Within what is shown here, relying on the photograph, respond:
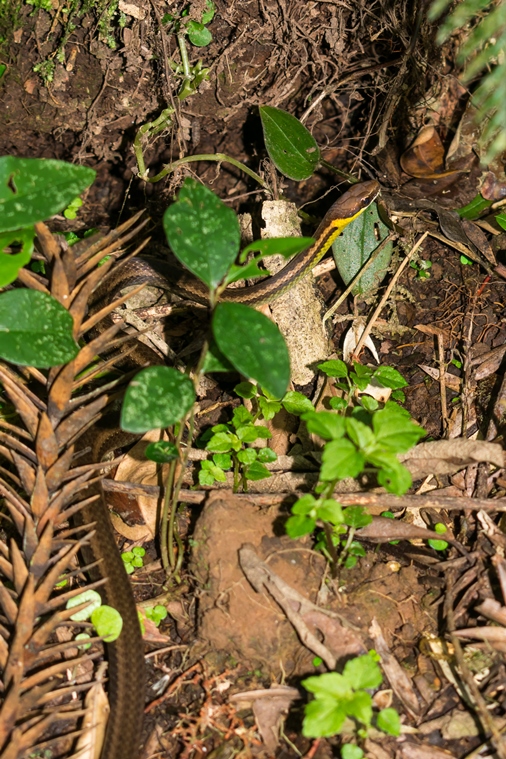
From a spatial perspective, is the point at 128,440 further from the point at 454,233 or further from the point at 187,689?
the point at 454,233

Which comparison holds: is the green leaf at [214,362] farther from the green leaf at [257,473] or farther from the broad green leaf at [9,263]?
the green leaf at [257,473]

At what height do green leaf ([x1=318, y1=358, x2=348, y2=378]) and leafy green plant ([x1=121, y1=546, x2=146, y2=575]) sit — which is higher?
green leaf ([x1=318, y1=358, x2=348, y2=378])

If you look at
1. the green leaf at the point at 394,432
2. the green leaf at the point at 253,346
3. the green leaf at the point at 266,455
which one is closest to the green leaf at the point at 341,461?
the green leaf at the point at 394,432

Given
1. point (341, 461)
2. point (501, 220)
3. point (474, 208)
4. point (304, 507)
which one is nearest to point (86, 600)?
point (304, 507)

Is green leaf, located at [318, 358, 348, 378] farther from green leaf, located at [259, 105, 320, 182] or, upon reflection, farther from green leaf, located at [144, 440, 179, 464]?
green leaf, located at [259, 105, 320, 182]

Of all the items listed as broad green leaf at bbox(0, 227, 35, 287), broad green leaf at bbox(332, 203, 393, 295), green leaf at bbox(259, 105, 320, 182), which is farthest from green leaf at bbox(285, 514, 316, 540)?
green leaf at bbox(259, 105, 320, 182)
